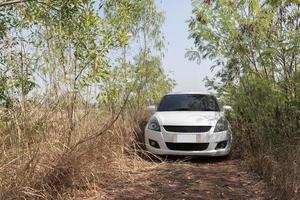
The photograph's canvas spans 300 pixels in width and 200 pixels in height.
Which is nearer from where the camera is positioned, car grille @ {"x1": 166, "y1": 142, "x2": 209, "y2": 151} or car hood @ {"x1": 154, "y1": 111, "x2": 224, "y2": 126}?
car grille @ {"x1": 166, "y1": 142, "x2": 209, "y2": 151}

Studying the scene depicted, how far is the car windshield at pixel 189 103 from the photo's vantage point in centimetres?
952

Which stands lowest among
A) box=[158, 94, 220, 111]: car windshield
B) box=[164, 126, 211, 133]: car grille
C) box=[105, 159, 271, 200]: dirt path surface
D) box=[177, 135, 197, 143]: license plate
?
box=[105, 159, 271, 200]: dirt path surface

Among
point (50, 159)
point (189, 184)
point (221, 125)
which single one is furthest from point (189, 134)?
point (50, 159)

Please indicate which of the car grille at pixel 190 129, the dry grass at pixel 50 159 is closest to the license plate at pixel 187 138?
the car grille at pixel 190 129

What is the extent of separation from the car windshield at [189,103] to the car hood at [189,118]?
365 millimetres

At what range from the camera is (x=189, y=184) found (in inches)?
252

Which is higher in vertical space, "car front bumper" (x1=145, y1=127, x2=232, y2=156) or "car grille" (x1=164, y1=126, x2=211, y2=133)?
"car grille" (x1=164, y1=126, x2=211, y2=133)

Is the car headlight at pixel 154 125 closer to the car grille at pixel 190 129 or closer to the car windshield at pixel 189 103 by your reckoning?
the car grille at pixel 190 129

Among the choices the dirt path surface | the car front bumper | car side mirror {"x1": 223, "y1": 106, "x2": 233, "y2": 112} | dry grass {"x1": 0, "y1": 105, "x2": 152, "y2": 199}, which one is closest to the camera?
dry grass {"x1": 0, "y1": 105, "x2": 152, "y2": 199}

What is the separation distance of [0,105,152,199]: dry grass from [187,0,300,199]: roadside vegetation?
235 centimetres

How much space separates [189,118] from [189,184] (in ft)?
8.02

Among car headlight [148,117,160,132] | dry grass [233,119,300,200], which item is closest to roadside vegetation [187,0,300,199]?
dry grass [233,119,300,200]

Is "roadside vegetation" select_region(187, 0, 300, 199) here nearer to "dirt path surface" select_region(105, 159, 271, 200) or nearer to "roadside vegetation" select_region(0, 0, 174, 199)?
"dirt path surface" select_region(105, 159, 271, 200)

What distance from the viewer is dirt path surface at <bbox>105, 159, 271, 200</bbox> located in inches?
227
